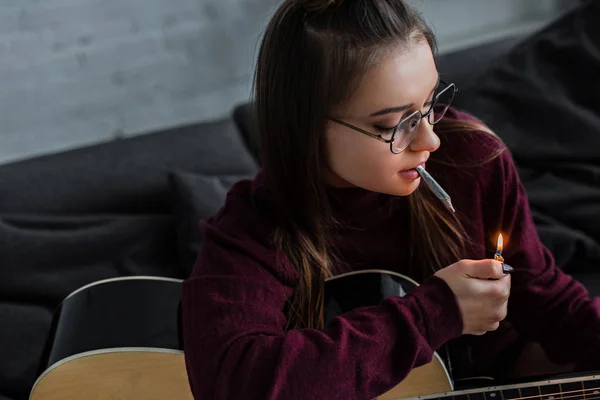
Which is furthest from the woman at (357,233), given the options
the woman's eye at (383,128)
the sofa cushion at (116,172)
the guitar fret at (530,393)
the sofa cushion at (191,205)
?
the sofa cushion at (116,172)

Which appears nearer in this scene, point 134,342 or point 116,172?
point 134,342

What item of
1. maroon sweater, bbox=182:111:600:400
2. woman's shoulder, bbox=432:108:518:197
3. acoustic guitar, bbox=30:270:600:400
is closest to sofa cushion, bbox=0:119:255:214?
acoustic guitar, bbox=30:270:600:400

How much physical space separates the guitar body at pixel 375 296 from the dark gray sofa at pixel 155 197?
0.43 metres

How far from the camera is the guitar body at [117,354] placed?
1242 millimetres

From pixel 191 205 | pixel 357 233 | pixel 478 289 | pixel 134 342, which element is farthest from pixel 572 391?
pixel 191 205

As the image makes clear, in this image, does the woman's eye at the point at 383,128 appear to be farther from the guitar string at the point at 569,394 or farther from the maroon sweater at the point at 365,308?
the guitar string at the point at 569,394

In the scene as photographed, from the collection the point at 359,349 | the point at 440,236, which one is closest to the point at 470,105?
the point at 440,236

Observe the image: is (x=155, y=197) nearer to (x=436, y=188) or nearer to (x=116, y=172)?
(x=116, y=172)

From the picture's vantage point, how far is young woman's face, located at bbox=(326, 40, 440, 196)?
3.10 feet

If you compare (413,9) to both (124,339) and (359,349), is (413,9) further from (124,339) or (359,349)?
(124,339)

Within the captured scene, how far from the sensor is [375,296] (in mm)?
1181

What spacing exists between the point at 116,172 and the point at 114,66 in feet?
2.23

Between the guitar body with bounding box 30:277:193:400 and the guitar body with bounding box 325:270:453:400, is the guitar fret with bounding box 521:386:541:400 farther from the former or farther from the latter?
the guitar body with bounding box 30:277:193:400

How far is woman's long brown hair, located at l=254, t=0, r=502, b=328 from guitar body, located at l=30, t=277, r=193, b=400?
0.23 m
